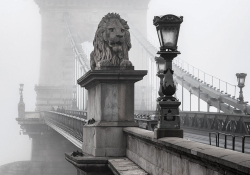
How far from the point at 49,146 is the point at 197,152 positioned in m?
57.5

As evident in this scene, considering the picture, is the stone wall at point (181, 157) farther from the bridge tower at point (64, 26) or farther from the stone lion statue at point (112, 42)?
the bridge tower at point (64, 26)

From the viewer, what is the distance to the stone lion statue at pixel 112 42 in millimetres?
13211

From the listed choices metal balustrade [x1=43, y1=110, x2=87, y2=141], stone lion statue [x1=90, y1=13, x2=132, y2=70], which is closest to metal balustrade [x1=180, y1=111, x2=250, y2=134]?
metal balustrade [x1=43, y1=110, x2=87, y2=141]

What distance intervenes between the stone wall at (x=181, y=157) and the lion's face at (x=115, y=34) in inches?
88.7

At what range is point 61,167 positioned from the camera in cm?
5769

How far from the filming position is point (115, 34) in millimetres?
13234

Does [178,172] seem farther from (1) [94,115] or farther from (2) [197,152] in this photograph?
(1) [94,115]

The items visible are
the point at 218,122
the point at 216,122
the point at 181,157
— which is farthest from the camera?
the point at 216,122

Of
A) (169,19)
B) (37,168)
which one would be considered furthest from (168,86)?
(37,168)

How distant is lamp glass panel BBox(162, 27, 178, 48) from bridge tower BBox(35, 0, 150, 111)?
92802mm

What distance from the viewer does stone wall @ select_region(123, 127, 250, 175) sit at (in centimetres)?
598

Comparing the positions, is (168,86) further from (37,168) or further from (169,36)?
(37,168)

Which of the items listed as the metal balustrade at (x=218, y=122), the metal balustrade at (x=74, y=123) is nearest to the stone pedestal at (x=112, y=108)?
the metal balustrade at (x=74, y=123)

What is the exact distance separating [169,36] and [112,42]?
3.67 metres
